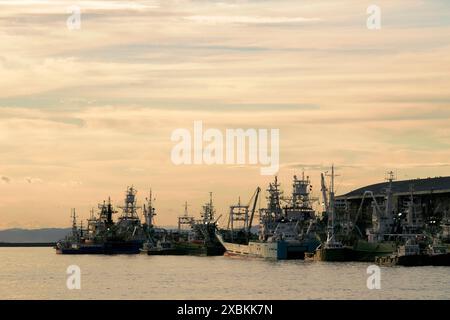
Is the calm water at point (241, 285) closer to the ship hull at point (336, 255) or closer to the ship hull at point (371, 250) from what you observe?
the ship hull at point (371, 250)

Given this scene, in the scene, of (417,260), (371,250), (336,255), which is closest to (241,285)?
(417,260)

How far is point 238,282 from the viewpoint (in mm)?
115938

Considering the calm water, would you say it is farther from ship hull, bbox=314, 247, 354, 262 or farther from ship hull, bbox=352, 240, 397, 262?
ship hull, bbox=314, 247, 354, 262

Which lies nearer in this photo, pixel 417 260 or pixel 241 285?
pixel 241 285

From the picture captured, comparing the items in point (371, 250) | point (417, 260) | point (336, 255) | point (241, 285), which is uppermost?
point (371, 250)

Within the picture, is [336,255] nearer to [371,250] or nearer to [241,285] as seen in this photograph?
[371,250]

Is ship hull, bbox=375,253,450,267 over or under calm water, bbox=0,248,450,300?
over

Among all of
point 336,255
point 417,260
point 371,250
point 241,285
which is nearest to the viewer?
point 241,285

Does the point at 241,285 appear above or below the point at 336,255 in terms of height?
below

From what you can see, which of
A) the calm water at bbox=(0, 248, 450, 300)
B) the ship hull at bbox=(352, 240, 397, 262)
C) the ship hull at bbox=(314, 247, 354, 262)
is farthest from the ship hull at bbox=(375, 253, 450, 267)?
the calm water at bbox=(0, 248, 450, 300)
